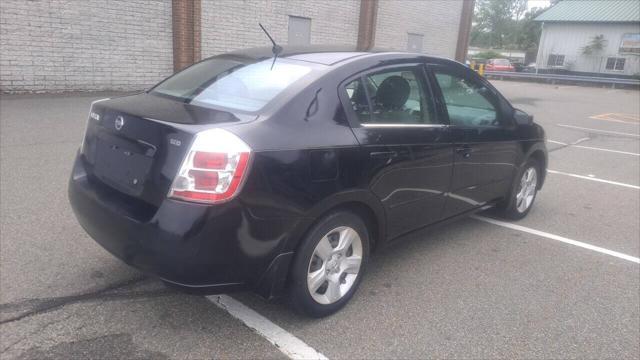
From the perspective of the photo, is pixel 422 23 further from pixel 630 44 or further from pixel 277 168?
pixel 630 44

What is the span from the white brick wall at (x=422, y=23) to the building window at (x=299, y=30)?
3618 mm

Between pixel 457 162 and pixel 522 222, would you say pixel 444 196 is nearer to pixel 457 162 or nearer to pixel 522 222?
pixel 457 162

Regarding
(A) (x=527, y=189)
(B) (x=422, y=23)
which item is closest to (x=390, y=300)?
(A) (x=527, y=189)

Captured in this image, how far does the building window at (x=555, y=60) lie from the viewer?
38906 mm

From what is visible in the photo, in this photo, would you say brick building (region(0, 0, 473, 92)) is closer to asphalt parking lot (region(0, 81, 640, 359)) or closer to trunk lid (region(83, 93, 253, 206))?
asphalt parking lot (region(0, 81, 640, 359))

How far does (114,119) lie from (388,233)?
6.27 feet

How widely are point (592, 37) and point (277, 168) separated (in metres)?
41.3

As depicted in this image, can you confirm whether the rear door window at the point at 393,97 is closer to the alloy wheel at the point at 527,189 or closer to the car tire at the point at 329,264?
the car tire at the point at 329,264

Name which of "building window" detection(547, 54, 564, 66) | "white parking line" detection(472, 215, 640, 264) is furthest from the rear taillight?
"building window" detection(547, 54, 564, 66)

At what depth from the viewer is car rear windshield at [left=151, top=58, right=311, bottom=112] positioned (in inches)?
120

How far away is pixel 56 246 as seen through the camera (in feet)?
13.0

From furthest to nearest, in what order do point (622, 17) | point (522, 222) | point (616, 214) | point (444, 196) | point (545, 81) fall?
point (622, 17)
point (545, 81)
point (616, 214)
point (522, 222)
point (444, 196)

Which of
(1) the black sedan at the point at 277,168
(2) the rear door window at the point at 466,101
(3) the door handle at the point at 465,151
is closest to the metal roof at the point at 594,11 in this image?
(2) the rear door window at the point at 466,101

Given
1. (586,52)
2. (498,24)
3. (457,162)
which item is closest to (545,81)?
(586,52)
